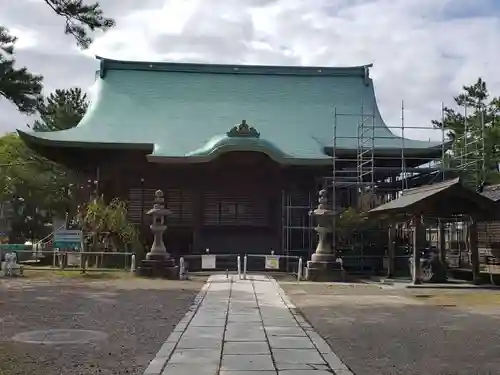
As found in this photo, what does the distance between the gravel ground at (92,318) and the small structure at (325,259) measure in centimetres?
387

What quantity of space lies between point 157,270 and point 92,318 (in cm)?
863

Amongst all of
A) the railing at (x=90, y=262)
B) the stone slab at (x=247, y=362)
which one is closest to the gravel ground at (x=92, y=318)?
the stone slab at (x=247, y=362)

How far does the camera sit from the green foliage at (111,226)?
20.6 metres

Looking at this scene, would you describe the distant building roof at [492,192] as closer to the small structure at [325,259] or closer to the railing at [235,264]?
the small structure at [325,259]

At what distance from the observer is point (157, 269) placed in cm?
1830

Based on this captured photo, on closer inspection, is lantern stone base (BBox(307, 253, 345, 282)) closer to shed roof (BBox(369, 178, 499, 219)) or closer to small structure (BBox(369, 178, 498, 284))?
small structure (BBox(369, 178, 498, 284))

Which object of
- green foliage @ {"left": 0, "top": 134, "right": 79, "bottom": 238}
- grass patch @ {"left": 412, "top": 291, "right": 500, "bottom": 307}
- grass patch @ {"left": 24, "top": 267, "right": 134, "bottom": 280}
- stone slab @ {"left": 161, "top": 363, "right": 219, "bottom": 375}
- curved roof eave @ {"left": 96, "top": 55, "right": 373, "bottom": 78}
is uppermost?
curved roof eave @ {"left": 96, "top": 55, "right": 373, "bottom": 78}

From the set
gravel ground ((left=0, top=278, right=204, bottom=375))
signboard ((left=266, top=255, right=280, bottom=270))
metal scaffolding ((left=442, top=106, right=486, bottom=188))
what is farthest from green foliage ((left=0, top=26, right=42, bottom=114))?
metal scaffolding ((left=442, top=106, right=486, bottom=188))

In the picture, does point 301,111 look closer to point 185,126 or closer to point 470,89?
point 185,126

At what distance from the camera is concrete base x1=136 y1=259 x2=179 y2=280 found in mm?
18266

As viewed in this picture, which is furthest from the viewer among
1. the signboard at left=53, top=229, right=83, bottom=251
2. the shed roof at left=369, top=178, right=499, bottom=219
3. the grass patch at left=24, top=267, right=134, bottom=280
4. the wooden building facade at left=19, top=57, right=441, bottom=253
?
the wooden building facade at left=19, top=57, right=441, bottom=253

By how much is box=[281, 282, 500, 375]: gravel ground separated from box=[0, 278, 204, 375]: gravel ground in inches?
95.8

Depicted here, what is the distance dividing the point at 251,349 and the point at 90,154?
18.6 meters

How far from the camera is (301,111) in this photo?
95.1ft
